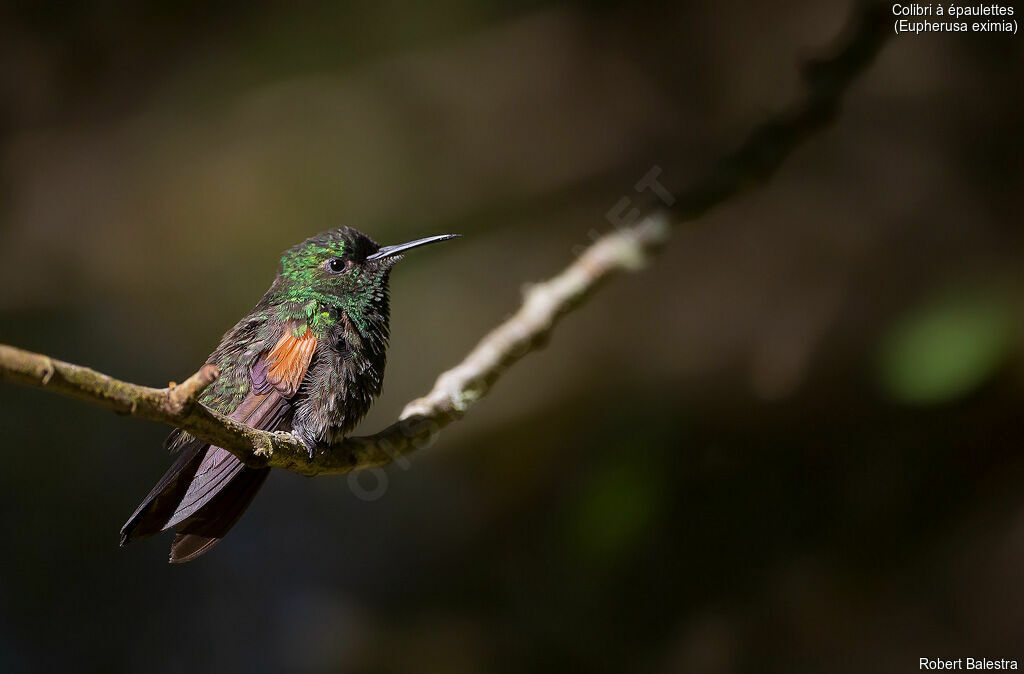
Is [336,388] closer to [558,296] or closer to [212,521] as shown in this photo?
[212,521]

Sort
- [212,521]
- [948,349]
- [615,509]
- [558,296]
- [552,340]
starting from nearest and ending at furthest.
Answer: [558,296] < [212,521] < [948,349] < [615,509] < [552,340]

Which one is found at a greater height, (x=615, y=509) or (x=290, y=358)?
(x=290, y=358)

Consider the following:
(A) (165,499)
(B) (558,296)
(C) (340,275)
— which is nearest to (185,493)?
(A) (165,499)

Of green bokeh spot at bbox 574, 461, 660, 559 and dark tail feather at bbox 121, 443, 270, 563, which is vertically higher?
green bokeh spot at bbox 574, 461, 660, 559

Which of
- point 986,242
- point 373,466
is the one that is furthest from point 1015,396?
point 373,466

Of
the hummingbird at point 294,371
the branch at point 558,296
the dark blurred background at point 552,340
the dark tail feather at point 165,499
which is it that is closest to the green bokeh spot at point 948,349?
the dark blurred background at point 552,340

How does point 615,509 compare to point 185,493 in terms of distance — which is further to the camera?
point 615,509

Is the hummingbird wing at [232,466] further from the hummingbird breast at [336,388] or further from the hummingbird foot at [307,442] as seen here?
the hummingbird foot at [307,442]

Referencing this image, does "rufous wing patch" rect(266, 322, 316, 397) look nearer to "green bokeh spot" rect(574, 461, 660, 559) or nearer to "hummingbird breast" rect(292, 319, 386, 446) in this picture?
"hummingbird breast" rect(292, 319, 386, 446)

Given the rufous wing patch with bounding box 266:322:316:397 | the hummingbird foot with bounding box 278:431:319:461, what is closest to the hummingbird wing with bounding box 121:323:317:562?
the rufous wing patch with bounding box 266:322:316:397
